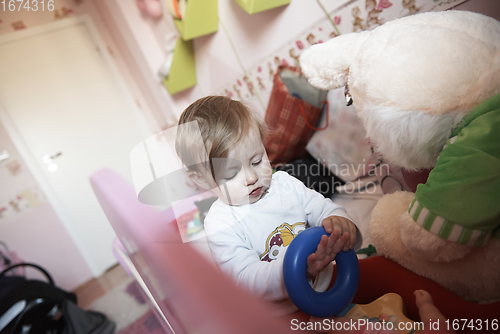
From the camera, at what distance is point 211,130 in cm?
32

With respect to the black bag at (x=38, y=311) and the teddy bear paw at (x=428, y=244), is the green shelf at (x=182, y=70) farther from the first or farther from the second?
the black bag at (x=38, y=311)

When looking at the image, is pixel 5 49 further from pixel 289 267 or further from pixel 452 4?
pixel 452 4

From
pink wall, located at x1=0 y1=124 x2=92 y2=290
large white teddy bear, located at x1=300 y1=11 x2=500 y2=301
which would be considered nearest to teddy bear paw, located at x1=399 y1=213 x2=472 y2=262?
large white teddy bear, located at x1=300 y1=11 x2=500 y2=301

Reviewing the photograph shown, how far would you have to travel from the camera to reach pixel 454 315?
0.42 metres

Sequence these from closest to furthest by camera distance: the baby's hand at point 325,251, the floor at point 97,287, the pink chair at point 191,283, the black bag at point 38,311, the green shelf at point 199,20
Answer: the pink chair at point 191,283, the baby's hand at point 325,251, the green shelf at point 199,20, the black bag at point 38,311, the floor at point 97,287

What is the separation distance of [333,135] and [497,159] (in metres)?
0.30

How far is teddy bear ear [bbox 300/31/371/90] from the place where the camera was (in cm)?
48

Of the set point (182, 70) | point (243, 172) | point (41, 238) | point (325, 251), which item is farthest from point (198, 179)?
point (41, 238)

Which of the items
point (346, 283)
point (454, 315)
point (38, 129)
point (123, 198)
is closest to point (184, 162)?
point (123, 198)

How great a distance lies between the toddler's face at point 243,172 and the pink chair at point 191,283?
0.09 meters

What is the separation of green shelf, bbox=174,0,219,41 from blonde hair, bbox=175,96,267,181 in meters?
0.56

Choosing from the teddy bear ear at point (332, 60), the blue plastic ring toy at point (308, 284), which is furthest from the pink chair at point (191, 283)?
the teddy bear ear at point (332, 60)

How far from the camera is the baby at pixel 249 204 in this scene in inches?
12.8

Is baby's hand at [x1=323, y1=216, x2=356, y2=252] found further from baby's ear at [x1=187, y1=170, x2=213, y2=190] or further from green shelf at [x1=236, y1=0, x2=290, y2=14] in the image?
green shelf at [x1=236, y1=0, x2=290, y2=14]
